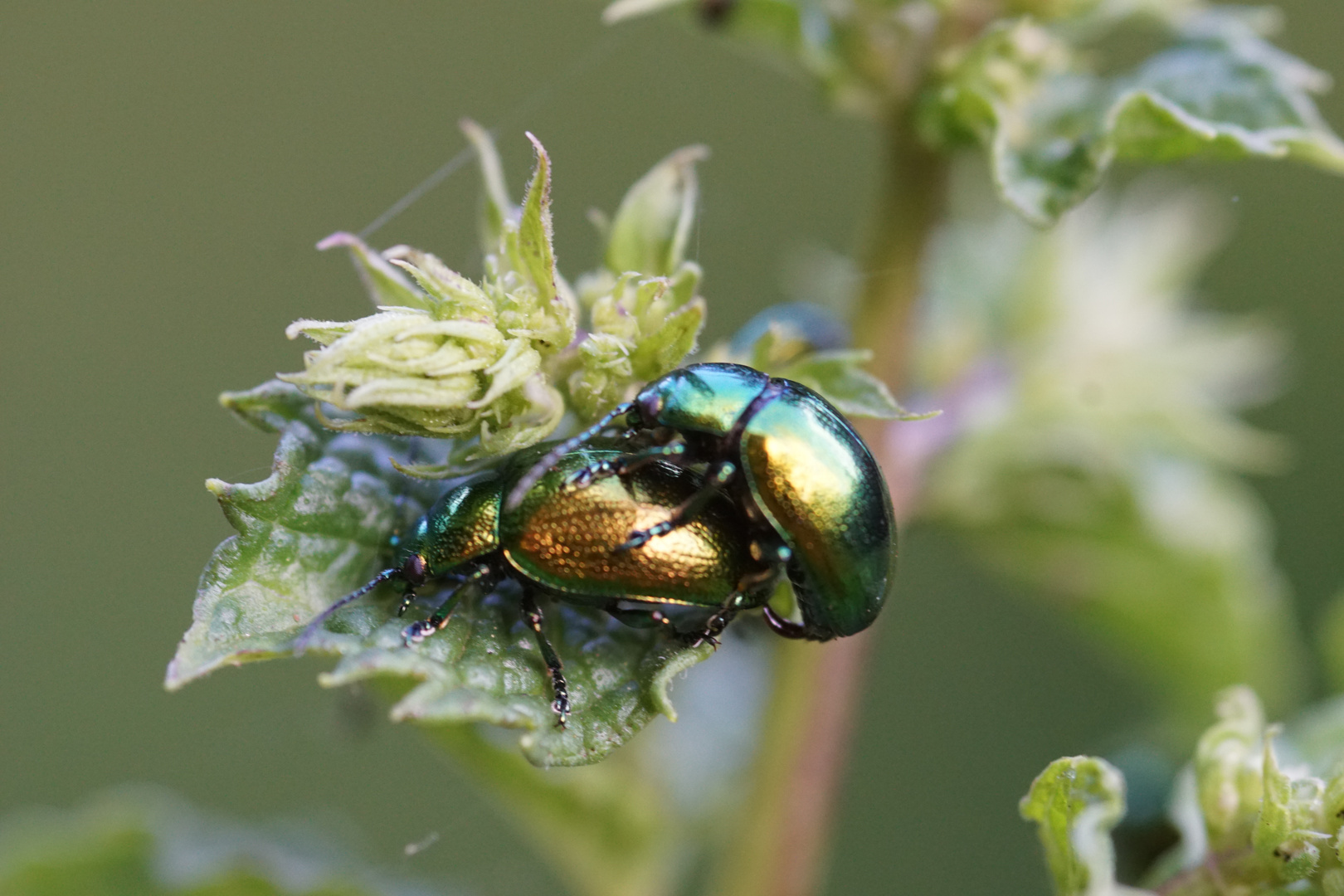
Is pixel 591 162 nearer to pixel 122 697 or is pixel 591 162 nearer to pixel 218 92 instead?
pixel 218 92

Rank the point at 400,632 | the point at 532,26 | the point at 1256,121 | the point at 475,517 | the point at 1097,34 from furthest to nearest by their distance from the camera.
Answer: the point at 532,26 → the point at 1097,34 → the point at 1256,121 → the point at 475,517 → the point at 400,632

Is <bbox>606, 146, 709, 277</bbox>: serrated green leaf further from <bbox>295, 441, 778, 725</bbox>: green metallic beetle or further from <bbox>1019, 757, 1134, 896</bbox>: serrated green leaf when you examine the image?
<bbox>1019, 757, 1134, 896</bbox>: serrated green leaf

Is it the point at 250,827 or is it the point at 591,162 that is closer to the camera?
the point at 250,827

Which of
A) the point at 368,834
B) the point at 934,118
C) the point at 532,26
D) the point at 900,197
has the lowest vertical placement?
the point at 368,834

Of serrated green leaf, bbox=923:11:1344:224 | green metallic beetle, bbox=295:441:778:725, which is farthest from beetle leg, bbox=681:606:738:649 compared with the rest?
serrated green leaf, bbox=923:11:1344:224

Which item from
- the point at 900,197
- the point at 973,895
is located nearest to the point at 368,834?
the point at 973,895

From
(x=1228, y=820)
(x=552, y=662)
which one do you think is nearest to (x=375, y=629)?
(x=552, y=662)

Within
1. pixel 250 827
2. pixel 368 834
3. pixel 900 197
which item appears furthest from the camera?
pixel 368 834
